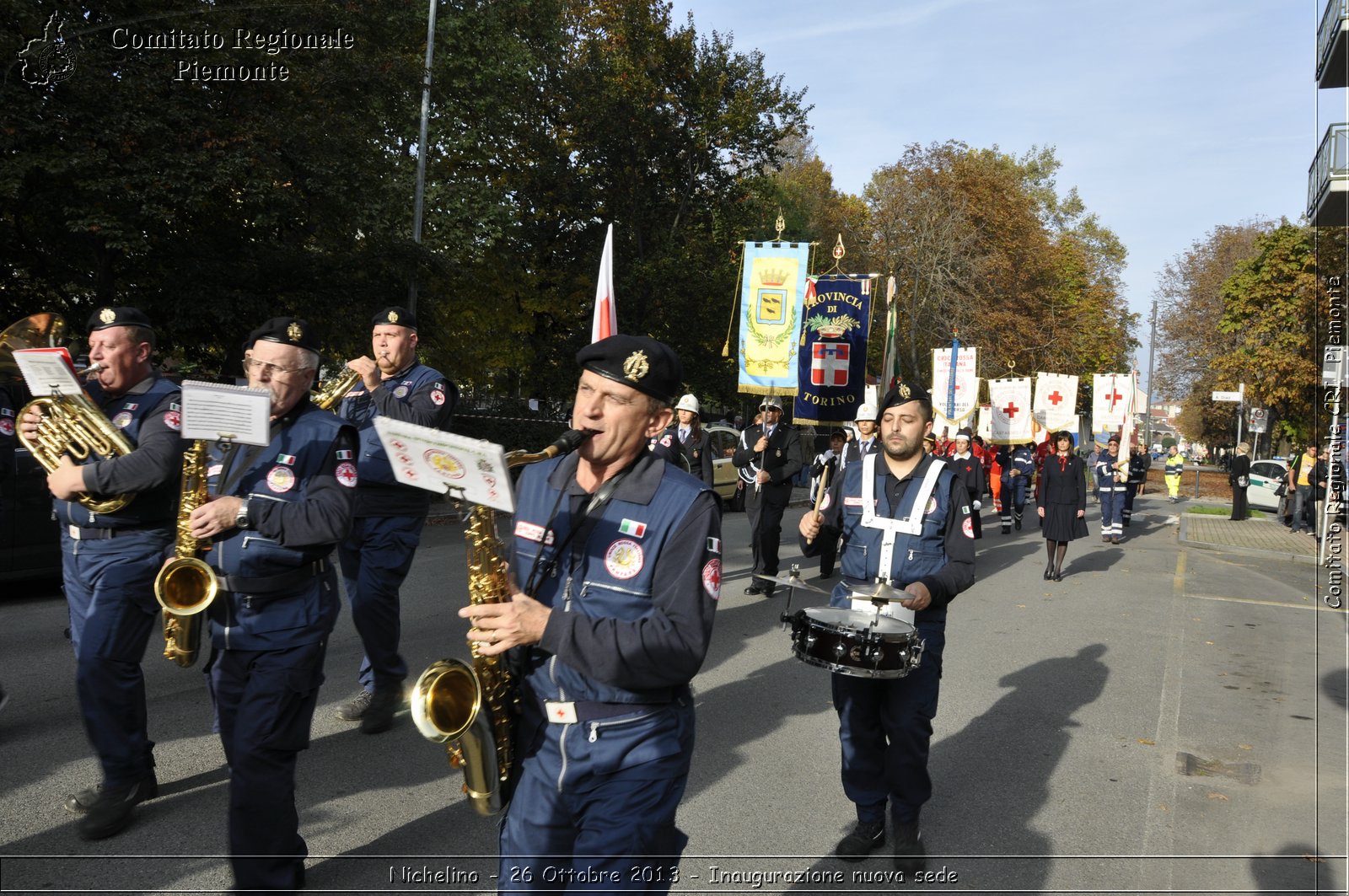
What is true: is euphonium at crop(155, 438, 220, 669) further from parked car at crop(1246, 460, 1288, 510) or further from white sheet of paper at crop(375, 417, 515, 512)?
parked car at crop(1246, 460, 1288, 510)

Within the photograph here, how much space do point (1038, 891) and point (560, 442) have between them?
3.19 metres

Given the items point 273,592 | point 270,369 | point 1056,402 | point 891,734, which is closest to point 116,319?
point 270,369

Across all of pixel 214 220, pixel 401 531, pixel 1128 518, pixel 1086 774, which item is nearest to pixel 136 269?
pixel 214 220

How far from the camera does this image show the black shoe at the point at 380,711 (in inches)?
227

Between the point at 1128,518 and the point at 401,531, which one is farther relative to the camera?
the point at 1128,518

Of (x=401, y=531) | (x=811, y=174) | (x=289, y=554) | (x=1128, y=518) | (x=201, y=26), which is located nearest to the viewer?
(x=289, y=554)

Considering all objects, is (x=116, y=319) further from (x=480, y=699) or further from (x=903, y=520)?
(x=903, y=520)

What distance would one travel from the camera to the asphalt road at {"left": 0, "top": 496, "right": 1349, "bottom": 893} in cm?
429

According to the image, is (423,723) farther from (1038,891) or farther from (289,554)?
(1038,891)

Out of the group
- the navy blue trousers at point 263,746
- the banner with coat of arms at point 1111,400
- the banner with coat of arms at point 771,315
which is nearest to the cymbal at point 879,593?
the navy blue trousers at point 263,746

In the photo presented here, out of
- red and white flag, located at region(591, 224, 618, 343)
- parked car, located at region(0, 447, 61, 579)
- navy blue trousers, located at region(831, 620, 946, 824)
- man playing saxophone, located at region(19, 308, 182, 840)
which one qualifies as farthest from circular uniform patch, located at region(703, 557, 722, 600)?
parked car, located at region(0, 447, 61, 579)

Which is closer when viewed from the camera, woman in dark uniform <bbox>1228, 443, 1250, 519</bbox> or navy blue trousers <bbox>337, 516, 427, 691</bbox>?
navy blue trousers <bbox>337, 516, 427, 691</bbox>

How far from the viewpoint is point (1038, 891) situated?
430 cm

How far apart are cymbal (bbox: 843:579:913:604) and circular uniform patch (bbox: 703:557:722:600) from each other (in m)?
1.77
